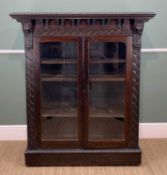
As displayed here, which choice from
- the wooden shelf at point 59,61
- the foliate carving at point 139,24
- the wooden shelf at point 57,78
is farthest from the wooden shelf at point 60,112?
the foliate carving at point 139,24

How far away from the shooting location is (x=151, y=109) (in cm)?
368

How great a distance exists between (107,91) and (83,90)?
255 millimetres

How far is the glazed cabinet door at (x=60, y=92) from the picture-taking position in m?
2.87

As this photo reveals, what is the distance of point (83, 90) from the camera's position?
2.92 m

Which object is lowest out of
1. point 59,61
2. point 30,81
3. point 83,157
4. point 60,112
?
point 83,157

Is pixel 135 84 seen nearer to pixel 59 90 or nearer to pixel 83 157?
pixel 59 90

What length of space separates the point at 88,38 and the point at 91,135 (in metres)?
0.90

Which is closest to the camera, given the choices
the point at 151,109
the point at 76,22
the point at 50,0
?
the point at 76,22

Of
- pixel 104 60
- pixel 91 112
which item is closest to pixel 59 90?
pixel 91 112

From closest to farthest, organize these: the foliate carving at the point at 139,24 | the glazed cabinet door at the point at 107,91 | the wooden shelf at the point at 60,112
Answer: the foliate carving at the point at 139,24 < the glazed cabinet door at the point at 107,91 < the wooden shelf at the point at 60,112

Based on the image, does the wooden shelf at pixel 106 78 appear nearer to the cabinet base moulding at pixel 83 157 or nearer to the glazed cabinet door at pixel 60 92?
the glazed cabinet door at pixel 60 92

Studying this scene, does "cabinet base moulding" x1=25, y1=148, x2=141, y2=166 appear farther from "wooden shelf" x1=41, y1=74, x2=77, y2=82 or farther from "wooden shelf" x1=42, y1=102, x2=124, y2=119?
"wooden shelf" x1=41, y1=74, x2=77, y2=82

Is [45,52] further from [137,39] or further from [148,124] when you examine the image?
[148,124]

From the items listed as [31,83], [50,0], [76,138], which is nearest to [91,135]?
[76,138]
